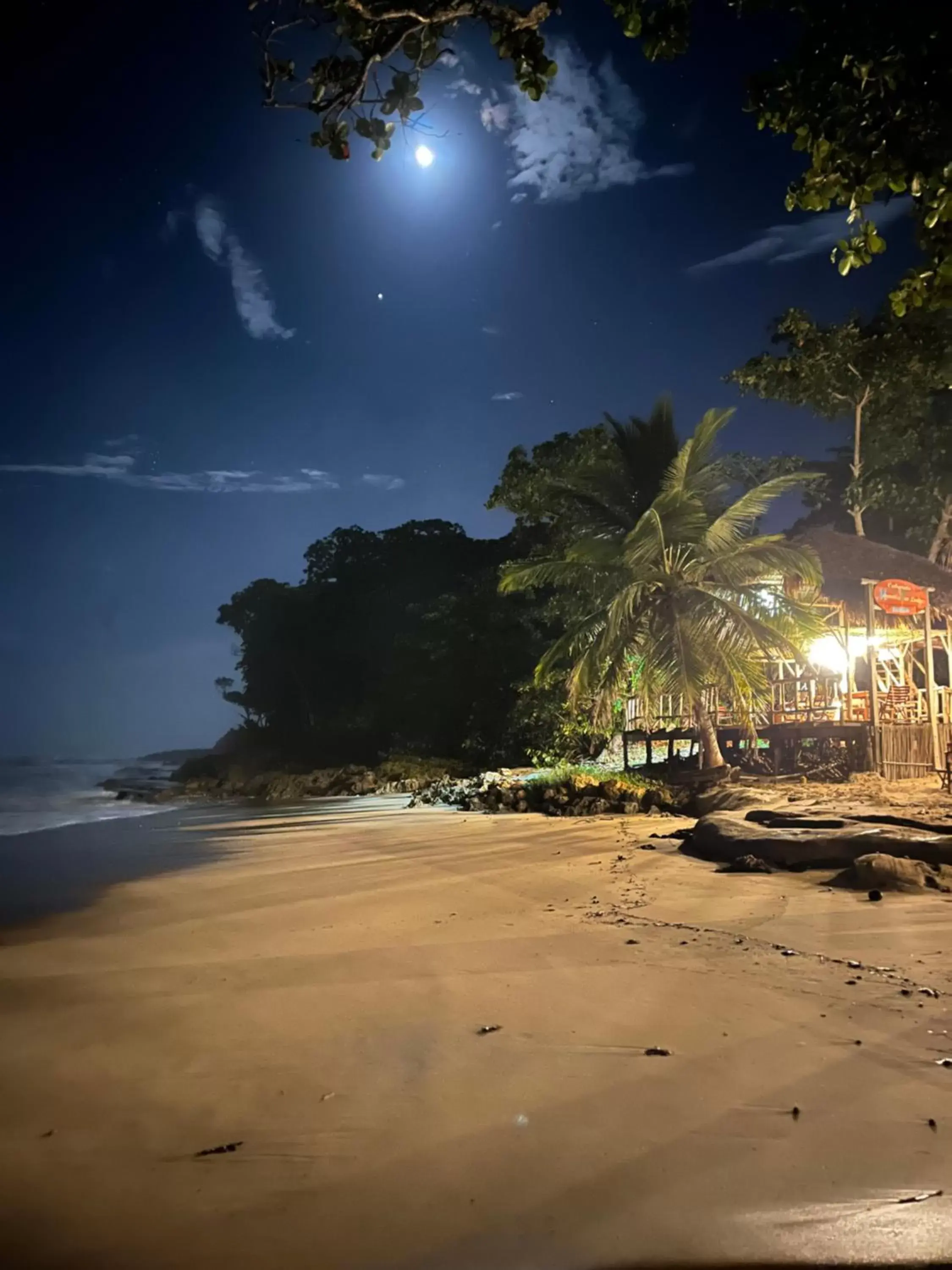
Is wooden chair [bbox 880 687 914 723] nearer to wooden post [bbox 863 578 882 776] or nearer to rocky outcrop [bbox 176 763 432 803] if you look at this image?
wooden post [bbox 863 578 882 776]

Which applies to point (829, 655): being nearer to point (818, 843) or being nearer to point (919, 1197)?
point (818, 843)

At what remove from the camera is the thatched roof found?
58.9 feet

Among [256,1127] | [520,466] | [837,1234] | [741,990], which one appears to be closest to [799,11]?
[741,990]

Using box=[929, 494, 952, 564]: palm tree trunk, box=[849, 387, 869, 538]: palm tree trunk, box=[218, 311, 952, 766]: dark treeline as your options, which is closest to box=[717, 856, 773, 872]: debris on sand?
box=[218, 311, 952, 766]: dark treeline

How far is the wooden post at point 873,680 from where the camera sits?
578 inches

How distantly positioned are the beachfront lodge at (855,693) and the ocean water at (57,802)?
1228 cm

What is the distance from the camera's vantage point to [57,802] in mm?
24031

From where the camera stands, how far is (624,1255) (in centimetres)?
196

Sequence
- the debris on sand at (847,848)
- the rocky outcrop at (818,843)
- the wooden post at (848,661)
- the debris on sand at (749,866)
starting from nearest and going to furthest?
1. the debris on sand at (847,848)
2. the rocky outcrop at (818,843)
3. the debris on sand at (749,866)
4. the wooden post at (848,661)

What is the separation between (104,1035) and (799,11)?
610 centimetres

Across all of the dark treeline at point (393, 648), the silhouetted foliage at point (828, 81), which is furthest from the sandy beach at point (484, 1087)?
the dark treeline at point (393, 648)

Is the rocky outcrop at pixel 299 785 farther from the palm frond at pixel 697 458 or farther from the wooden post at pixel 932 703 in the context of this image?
the wooden post at pixel 932 703

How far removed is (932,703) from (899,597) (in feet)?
8.10

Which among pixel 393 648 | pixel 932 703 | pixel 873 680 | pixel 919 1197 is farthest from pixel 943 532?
pixel 919 1197
